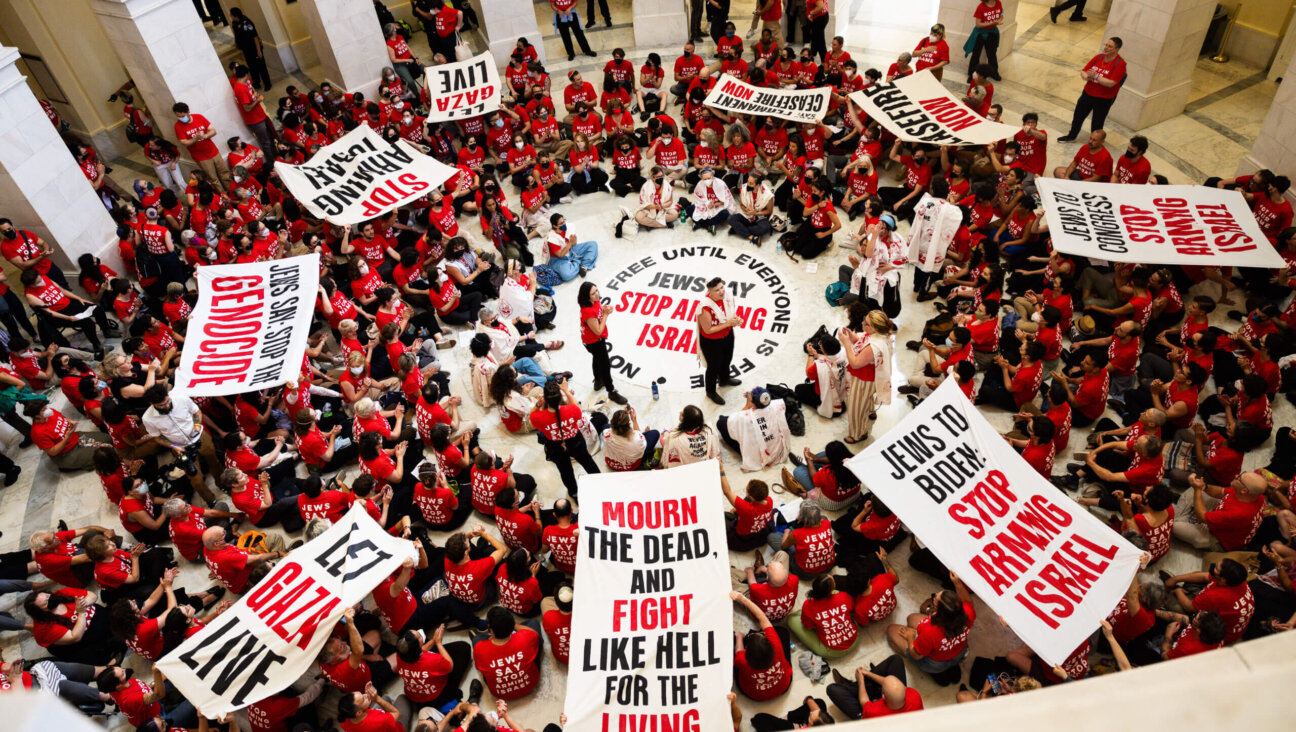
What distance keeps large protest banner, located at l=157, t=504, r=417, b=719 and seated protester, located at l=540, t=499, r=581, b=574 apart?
4.75 feet

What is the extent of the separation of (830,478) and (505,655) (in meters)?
4.05

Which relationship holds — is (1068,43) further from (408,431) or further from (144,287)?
(144,287)

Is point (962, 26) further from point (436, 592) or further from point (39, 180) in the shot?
point (39, 180)

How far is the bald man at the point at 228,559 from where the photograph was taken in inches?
332

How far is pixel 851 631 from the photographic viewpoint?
25.6 ft

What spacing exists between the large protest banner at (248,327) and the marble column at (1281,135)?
1450cm

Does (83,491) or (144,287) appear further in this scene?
(144,287)

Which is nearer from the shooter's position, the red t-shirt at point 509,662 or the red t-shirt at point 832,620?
the red t-shirt at point 509,662

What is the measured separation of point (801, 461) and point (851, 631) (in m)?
2.80

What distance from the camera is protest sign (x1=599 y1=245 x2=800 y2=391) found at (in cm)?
1191

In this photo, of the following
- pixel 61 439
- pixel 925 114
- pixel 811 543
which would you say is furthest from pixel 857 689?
pixel 61 439

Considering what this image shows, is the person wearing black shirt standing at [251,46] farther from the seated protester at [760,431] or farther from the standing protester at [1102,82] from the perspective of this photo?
the standing protester at [1102,82]

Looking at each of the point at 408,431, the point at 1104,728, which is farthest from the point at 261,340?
the point at 1104,728

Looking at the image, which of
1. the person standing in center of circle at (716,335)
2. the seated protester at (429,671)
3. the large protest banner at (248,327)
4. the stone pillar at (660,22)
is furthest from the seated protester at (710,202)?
the seated protester at (429,671)
